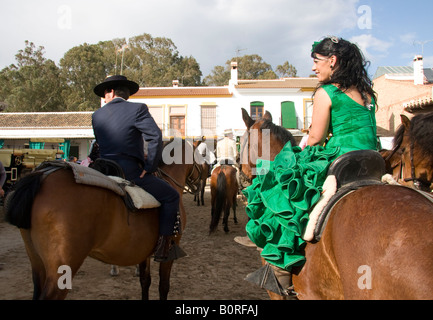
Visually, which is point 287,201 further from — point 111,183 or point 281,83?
point 281,83

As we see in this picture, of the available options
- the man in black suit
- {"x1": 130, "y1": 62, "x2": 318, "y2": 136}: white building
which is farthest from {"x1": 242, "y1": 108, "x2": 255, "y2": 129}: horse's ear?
{"x1": 130, "y1": 62, "x2": 318, "y2": 136}: white building

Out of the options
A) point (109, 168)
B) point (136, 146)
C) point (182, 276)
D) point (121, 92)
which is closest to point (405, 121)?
point (136, 146)

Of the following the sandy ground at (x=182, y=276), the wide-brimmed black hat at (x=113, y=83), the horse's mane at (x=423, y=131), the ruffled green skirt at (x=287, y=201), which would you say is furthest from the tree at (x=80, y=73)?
the ruffled green skirt at (x=287, y=201)

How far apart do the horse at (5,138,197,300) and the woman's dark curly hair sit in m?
1.83

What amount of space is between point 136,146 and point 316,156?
1.60m

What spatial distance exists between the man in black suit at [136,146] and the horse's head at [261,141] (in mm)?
848

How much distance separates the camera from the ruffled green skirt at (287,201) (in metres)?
1.74

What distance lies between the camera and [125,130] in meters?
2.64

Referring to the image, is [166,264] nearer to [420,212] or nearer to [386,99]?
[420,212]

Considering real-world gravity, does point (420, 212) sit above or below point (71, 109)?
below
